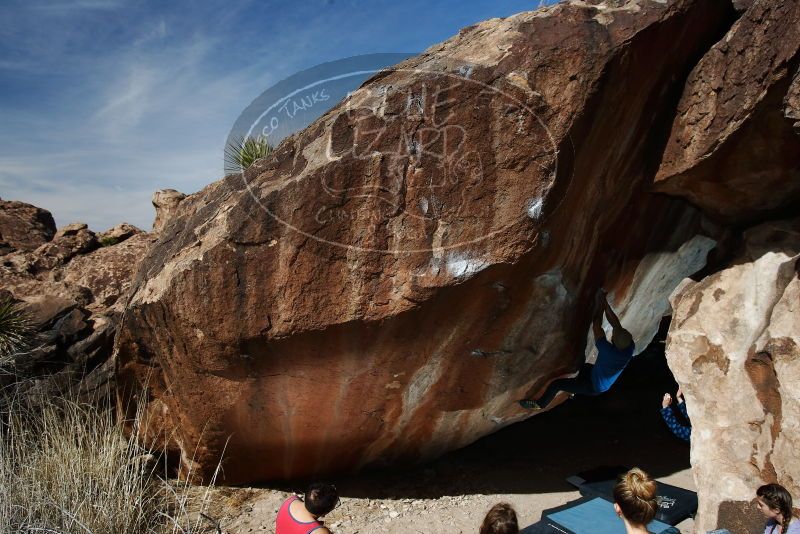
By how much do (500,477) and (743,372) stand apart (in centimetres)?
209

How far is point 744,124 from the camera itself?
345 centimetres

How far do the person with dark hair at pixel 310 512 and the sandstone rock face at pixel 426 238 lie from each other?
1075 millimetres

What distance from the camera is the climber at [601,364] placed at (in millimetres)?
4020

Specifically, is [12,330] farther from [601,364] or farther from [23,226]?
[23,226]

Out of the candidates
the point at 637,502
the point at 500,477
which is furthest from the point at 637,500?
the point at 500,477

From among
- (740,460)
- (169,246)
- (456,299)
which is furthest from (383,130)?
(740,460)

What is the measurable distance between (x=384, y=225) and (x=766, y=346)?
210 cm

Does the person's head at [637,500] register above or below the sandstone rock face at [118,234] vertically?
below

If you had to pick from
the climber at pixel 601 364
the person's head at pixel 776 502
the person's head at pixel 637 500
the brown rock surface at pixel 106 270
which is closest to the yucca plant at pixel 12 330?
the brown rock surface at pixel 106 270

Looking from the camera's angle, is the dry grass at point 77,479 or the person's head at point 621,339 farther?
the person's head at point 621,339

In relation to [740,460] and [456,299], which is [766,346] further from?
[456,299]

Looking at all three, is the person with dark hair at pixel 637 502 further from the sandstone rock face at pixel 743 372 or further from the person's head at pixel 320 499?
the person's head at pixel 320 499

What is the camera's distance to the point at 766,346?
10.8ft

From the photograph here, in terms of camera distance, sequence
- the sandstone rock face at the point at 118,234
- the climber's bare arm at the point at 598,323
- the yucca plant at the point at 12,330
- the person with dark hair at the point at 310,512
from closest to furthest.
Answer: the person with dark hair at the point at 310,512 → the climber's bare arm at the point at 598,323 → the yucca plant at the point at 12,330 → the sandstone rock face at the point at 118,234
